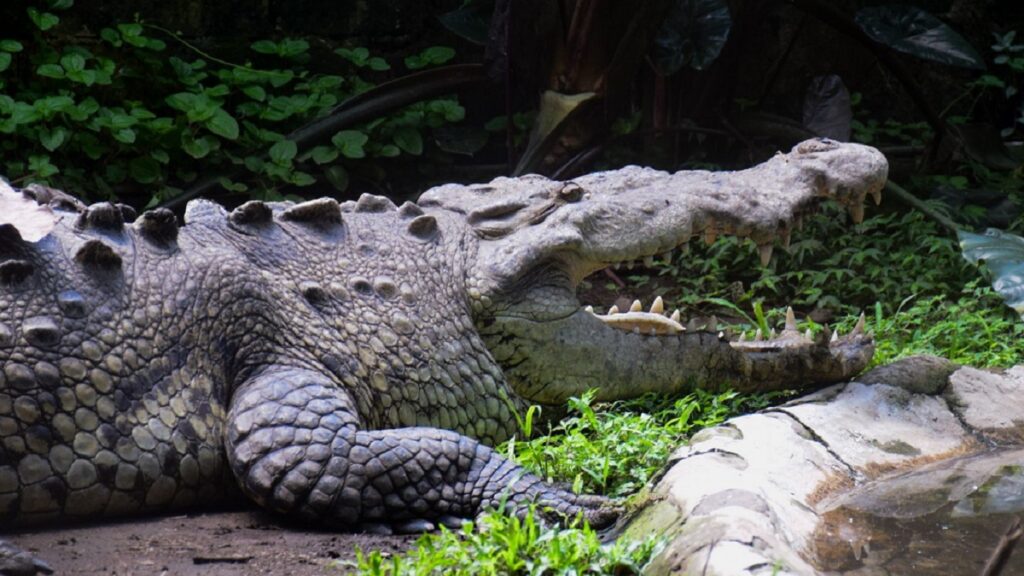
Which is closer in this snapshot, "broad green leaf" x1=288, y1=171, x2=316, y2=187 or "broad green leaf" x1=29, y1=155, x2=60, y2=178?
"broad green leaf" x1=29, y1=155, x2=60, y2=178

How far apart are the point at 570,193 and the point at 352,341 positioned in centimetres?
107

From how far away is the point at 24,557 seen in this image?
2.77 metres

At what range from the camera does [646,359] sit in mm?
4293

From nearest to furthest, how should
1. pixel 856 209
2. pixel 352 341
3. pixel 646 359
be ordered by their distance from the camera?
pixel 352 341
pixel 646 359
pixel 856 209

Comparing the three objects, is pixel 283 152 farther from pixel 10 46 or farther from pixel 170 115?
pixel 10 46

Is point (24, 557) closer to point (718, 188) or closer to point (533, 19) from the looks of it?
point (718, 188)

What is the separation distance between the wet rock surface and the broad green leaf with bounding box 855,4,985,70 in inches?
126

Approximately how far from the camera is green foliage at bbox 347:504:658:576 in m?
2.71

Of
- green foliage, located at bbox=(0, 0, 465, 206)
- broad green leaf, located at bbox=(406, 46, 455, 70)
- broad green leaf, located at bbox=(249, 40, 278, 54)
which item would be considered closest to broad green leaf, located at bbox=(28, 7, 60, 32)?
green foliage, located at bbox=(0, 0, 465, 206)

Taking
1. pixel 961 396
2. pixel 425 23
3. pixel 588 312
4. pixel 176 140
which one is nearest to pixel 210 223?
pixel 588 312

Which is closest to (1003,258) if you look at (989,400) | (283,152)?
(989,400)

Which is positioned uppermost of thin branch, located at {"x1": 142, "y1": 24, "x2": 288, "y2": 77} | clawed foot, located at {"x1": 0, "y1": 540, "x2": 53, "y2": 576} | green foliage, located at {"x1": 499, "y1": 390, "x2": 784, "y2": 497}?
thin branch, located at {"x1": 142, "y1": 24, "x2": 288, "y2": 77}

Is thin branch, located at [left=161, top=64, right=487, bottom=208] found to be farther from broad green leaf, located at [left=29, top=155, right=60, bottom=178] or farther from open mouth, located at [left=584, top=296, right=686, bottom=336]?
open mouth, located at [left=584, top=296, right=686, bottom=336]

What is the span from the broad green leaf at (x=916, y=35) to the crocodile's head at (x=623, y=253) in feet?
9.01
